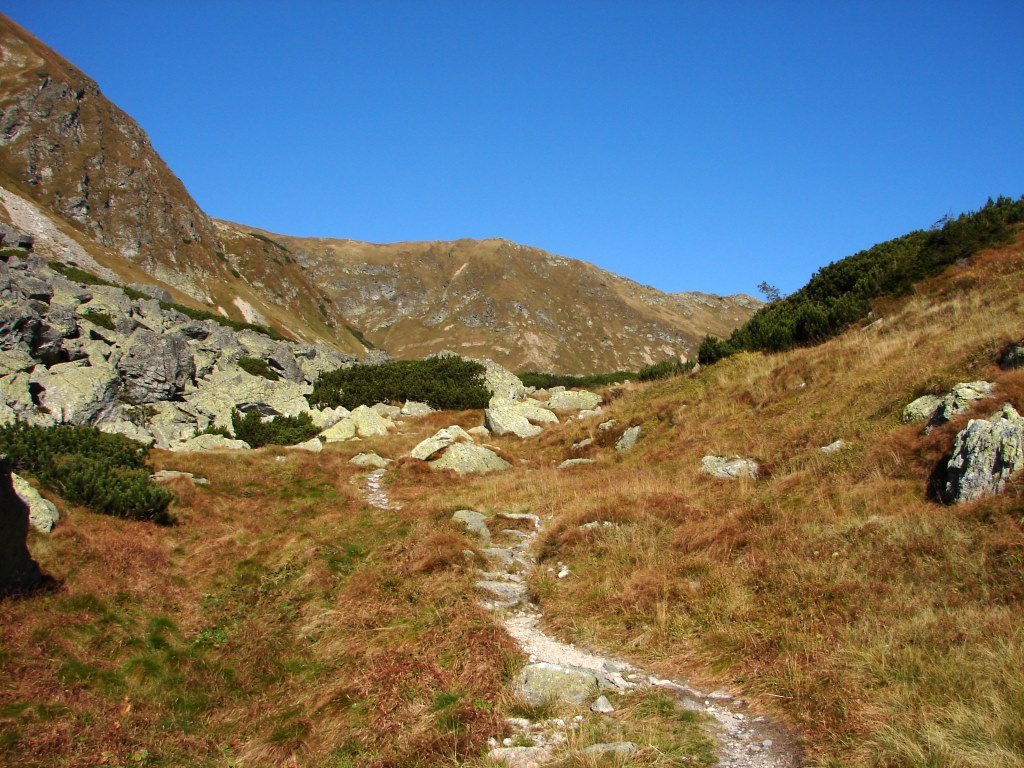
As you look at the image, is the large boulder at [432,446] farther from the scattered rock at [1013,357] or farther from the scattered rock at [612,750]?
the scattered rock at [612,750]

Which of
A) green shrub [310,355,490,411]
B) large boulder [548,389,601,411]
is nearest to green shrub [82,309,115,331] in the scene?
green shrub [310,355,490,411]

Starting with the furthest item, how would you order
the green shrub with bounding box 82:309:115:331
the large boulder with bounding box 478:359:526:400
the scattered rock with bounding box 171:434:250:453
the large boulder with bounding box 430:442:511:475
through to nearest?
1. the large boulder with bounding box 478:359:526:400
2. the green shrub with bounding box 82:309:115:331
3. the scattered rock with bounding box 171:434:250:453
4. the large boulder with bounding box 430:442:511:475

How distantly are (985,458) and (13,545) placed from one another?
1396 cm

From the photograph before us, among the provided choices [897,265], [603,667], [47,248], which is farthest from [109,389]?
[47,248]

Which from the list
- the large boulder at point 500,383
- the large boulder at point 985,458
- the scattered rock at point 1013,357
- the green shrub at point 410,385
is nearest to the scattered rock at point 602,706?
the large boulder at point 985,458

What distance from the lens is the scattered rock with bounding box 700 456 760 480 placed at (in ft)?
45.8

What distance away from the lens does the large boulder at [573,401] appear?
32.3m

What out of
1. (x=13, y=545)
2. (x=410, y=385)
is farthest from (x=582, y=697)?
(x=410, y=385)

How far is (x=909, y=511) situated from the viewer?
9.20 meters

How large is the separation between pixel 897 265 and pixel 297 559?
26460mm

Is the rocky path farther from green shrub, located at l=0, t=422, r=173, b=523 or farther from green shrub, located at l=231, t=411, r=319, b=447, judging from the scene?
green shrub, located at l=231, t=411, r=319, b=447

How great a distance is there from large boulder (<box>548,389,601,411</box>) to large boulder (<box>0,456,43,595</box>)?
2541 centimetres

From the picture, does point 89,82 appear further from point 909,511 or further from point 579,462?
point 909,511

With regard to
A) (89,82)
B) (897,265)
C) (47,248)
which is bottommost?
(897,265)
